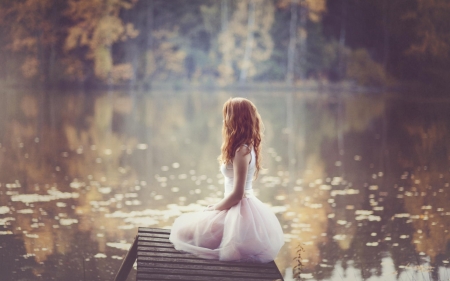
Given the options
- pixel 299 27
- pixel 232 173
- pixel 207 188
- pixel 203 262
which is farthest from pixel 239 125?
pixel 299 27

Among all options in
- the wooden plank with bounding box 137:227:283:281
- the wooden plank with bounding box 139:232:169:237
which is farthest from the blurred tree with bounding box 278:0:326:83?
the wooden plank with bounding box 137:227:283:281

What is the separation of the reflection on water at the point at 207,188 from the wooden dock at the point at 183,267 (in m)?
1.20

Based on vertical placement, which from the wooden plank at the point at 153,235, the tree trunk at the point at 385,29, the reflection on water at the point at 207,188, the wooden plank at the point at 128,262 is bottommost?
the reflection on water at the point at 207,188

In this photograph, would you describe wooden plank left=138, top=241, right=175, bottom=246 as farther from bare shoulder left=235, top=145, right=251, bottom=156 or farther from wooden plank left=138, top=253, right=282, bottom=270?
bare shoulder left=235, top=145, right=251, bottom=156

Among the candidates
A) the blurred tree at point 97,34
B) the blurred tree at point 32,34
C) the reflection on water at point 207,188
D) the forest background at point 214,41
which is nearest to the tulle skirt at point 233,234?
the reflection on water at point 207,188

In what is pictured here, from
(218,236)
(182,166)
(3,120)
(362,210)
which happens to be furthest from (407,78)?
(218,236)

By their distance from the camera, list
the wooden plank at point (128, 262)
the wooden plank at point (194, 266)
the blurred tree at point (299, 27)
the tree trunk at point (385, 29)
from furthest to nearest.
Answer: the tree trunk at point (385, 29) < the blurred tree at point (299, 27) < the wooden plank at point (128, 262) < the wooden plank at point (194, 266)

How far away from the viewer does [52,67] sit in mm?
29734

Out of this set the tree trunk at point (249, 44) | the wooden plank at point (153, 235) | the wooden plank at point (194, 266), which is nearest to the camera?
the wooden plank at point (194, 266)

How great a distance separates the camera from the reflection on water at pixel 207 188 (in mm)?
5102

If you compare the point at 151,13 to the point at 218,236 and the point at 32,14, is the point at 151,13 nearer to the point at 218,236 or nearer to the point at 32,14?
the point at 32,14

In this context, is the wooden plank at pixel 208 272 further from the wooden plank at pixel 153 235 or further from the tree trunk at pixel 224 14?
the tree trunk at pixel 224 14

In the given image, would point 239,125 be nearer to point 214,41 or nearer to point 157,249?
point 157,249

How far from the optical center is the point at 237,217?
11.7 ft
